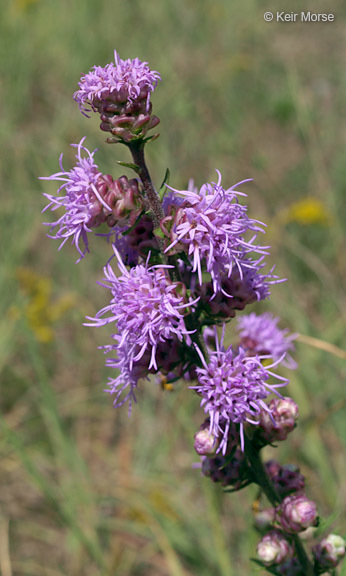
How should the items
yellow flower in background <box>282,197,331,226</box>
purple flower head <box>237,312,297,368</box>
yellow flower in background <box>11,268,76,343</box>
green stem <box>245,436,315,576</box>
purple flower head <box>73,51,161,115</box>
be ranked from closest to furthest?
purple flower head <box>73,51,161,115</box>
green stem <box>245,436,315,576</box>
purple flower head <box>237,312,297,368</box>
yellow flower in background <box>11,268,76,343</box>
yellow flower in background <box>282,197,331,226</box>

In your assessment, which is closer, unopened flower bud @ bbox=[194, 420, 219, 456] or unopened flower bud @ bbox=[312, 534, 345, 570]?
unopened flower bud @ bbox=[194, 420, 219, 456]

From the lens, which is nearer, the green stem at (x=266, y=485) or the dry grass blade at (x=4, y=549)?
the green stem at (x=266, y=485)

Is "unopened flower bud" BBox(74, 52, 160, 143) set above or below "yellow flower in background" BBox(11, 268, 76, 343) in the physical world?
above

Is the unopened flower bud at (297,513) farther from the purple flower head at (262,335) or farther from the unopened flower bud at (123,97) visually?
the unopened flower bud at (123,97)

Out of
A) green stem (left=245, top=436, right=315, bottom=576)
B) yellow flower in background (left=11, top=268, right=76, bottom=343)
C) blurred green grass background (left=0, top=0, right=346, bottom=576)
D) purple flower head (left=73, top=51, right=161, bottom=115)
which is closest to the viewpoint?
purple flower head (left=73, top=51, right=161, bottom=115)

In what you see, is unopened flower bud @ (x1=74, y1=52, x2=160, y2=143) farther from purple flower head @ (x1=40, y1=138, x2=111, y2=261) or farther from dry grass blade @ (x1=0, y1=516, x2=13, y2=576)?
dry grass blade @ (x1=0, y1=516, x2=13, y2=576)

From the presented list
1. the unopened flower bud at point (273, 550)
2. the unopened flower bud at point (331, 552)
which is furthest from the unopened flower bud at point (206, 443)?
the unopened flower bud at point (331, 552)

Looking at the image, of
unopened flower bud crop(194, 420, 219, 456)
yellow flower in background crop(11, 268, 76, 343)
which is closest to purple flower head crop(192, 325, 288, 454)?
unopened flower bud crop(194, 420, 219, 456)
